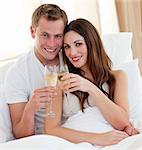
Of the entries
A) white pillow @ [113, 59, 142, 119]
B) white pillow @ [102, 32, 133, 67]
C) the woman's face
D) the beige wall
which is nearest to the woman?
the woman's face

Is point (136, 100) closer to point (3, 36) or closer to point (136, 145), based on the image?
point (136, 145)

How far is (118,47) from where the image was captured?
253 centimetres

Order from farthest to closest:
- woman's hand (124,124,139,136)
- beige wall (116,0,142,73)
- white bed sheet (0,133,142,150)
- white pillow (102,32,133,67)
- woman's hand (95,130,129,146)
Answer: beige wall (116,0,142,73) < white pillow (102,32,133,67) < woman's hand (124,124,139,136) < woman's hand (95,130,129,146) < white bed sheet (0,133,142,150)

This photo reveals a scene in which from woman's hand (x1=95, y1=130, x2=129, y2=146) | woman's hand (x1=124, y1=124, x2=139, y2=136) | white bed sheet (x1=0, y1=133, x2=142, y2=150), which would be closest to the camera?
white bed sheet (x1=0, y1=133, x2=142, y2=150)

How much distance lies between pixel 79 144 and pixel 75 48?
548 millimetres

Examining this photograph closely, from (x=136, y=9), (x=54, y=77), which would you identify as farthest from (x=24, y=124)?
(x=136, y=9)

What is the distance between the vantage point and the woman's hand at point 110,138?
1758mm

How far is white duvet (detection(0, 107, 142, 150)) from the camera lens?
5.01ft

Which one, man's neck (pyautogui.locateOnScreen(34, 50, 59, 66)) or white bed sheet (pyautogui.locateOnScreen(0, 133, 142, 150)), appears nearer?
white bed sheet (pyautogui.locateOnScreen(0, 133, 142, 150))

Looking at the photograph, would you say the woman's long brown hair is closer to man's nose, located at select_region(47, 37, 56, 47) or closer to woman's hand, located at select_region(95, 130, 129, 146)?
man's nose, located at select_region(47, 37, 56, 47)

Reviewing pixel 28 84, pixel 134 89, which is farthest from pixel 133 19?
pixel 28 84

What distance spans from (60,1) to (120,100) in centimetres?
137

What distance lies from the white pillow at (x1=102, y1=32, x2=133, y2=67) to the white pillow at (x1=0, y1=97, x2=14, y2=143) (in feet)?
2.79

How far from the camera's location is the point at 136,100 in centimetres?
219
